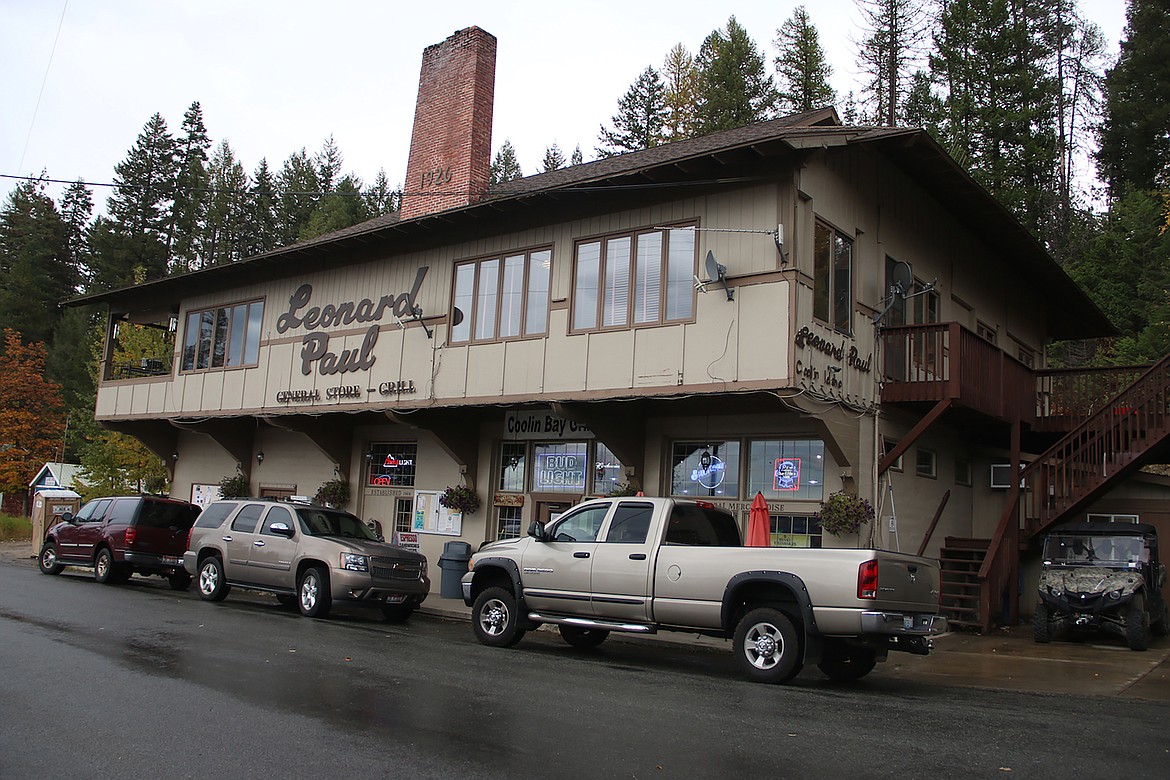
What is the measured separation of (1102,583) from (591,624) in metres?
7.95

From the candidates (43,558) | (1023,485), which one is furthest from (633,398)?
(43,558)

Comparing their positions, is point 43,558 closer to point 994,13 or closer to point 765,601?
point 765,601

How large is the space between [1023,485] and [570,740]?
43.9 ft

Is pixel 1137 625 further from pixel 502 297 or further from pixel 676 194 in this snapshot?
pixel 502 297

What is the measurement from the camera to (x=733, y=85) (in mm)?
41969

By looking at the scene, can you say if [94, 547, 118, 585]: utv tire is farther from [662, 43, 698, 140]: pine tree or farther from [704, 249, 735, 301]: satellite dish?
[662, 43, 698, 140]: pine tree

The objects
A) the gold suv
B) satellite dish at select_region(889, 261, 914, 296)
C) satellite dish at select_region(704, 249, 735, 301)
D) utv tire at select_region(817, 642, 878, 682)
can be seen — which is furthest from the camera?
satellite dish at select_region(889, 261, 914, 296)

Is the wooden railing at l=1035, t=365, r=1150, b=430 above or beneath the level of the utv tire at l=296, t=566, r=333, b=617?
above

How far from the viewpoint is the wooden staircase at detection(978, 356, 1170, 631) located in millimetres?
15844

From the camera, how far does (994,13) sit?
39312mm

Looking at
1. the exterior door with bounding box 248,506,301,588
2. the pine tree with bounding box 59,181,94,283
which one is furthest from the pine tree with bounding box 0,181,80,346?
the exterior door with bounding box 248,506,301,588

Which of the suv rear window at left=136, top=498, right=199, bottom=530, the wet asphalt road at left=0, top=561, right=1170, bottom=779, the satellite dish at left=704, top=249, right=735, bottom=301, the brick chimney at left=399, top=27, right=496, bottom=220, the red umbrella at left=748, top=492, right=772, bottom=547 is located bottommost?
the wet asphalt road at left=0, top=561, right=1170, bottom=779

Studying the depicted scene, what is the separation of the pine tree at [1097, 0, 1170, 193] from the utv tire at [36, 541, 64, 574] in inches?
1561

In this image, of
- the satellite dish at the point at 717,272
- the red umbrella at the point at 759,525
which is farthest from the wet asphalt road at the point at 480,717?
the satellite dish at the point at 717,272
